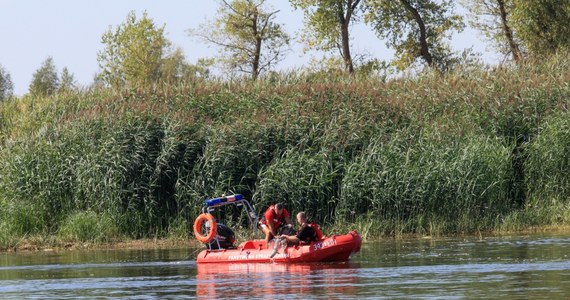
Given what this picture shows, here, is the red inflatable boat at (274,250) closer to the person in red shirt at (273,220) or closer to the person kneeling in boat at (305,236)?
the person kneeling in boat at (305,236)

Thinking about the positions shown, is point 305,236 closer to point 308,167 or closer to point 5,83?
point 308,167

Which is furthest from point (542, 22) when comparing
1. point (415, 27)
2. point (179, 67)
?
point (179, 67)

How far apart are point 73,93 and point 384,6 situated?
2472cm

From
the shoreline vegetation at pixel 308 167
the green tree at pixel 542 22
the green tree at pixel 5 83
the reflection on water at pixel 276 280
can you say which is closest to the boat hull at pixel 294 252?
the reflection on water at pixel 276 280

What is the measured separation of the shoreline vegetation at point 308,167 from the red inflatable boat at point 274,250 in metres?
3.63

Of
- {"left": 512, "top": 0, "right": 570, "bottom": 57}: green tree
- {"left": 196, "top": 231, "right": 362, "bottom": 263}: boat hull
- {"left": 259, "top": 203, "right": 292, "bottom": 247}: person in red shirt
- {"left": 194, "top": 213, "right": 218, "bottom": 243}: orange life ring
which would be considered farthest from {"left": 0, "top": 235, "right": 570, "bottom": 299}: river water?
{"left": 512, "top": 0, "right": 570, "bottom": 57}: green tree

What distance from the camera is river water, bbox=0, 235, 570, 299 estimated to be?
20328 mm

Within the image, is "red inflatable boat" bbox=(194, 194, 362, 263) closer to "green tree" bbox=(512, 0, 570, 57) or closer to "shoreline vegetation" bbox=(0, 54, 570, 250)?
"shoreline vegetation" bbox=(0, 54, 570, 250)

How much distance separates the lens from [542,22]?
182 feet

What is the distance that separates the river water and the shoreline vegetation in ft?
5.95

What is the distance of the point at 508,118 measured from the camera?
34.8 meters

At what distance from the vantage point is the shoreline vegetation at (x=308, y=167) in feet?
106

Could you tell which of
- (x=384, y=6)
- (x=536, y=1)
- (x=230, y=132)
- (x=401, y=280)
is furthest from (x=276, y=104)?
(x=384, y=6)

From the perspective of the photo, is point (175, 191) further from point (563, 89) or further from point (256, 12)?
point (256, 12)
